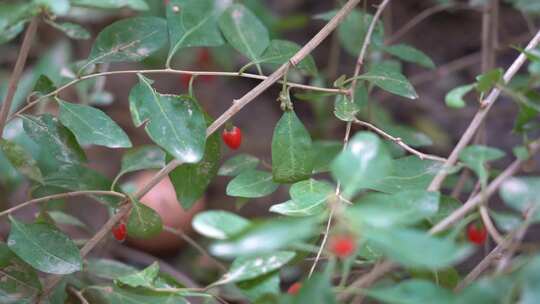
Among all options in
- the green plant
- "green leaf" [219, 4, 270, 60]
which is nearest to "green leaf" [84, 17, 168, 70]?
the green plant

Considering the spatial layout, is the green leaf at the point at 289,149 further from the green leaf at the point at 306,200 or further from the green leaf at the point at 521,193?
the green leaf at the point at 521,193

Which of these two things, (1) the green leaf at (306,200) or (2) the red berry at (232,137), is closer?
(1) the green leaf at (306,200)

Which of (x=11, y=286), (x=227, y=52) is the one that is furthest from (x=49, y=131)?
(x=227, y=52)

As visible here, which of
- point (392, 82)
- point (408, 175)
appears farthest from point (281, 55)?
point (408, 175)

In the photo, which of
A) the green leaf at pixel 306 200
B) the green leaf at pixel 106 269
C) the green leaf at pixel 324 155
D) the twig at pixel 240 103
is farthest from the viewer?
the green leaf at pixel 106 269

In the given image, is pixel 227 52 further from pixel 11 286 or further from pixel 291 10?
pixel 11 286

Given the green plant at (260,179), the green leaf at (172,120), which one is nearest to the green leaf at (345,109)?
the green plant at (260,179)
